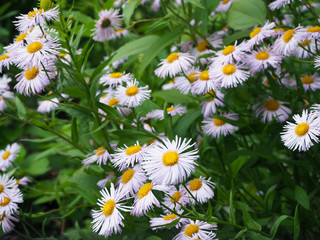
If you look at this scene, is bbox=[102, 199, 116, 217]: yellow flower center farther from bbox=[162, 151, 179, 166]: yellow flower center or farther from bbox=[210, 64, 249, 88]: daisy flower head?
bbox=[210, 64, 249, 88]: daisy flower head

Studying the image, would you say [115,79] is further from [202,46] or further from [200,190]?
[200,190]

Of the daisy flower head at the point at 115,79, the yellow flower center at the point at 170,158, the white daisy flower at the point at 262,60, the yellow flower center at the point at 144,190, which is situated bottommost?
the yellow flower center at the point at 144,190

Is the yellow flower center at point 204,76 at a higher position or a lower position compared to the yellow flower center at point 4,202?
higher

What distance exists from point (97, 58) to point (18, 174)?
0.88 metres

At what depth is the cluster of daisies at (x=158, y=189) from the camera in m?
0.73

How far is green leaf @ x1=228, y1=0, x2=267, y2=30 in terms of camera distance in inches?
45.3

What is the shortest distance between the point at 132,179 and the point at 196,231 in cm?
17

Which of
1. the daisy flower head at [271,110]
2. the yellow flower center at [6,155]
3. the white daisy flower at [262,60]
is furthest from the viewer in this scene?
the yellow flower center at [6,155]

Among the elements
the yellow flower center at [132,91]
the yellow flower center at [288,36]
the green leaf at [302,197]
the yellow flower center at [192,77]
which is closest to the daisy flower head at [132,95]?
the yellow flower center at [132,91]

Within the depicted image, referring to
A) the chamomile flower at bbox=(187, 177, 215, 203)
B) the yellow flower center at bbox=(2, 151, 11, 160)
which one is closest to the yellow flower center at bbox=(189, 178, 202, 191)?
the chamomile flower at bbox=(187, 177, 215, 203)

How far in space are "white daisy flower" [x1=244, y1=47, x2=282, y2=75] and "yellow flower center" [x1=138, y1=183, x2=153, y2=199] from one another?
366 millimetres

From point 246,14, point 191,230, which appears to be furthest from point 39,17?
point 246,14

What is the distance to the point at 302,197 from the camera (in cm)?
102

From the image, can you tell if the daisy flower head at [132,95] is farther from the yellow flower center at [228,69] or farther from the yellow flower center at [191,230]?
the yellow flower center at [191,230]
